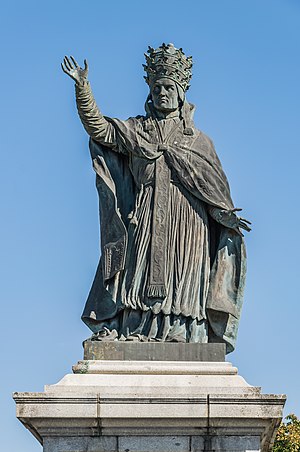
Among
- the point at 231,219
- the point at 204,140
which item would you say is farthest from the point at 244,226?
the point at 204,140

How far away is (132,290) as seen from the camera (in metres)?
15.9

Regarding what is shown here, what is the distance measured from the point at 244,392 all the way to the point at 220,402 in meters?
0.37

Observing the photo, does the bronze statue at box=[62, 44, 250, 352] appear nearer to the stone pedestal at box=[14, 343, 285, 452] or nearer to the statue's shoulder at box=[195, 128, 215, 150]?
the statue's shoulder at box=[195, 128, 215, 150]

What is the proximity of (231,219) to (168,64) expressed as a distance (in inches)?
87.5

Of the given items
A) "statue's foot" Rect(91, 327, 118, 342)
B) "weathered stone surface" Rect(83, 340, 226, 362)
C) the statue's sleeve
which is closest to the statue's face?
the statue's sleeve

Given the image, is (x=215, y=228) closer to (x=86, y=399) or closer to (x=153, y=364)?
(x=153, y=364)

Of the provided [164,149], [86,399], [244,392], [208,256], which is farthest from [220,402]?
[164,149]

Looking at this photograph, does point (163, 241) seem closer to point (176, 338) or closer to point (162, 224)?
point (162, 224)

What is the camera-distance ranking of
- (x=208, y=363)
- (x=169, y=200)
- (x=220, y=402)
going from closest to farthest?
(x=220, y=402) < (x=208, y=363) < (x=169, y=200)

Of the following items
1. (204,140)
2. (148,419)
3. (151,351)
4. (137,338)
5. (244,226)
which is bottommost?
(148,419)

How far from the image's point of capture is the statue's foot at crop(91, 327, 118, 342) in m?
15.6

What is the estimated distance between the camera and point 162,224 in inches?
637

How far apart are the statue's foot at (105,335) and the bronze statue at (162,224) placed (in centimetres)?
1

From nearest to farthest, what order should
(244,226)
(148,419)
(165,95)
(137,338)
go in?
(148,419) → (137,338) → (244,226) → (165,95)
